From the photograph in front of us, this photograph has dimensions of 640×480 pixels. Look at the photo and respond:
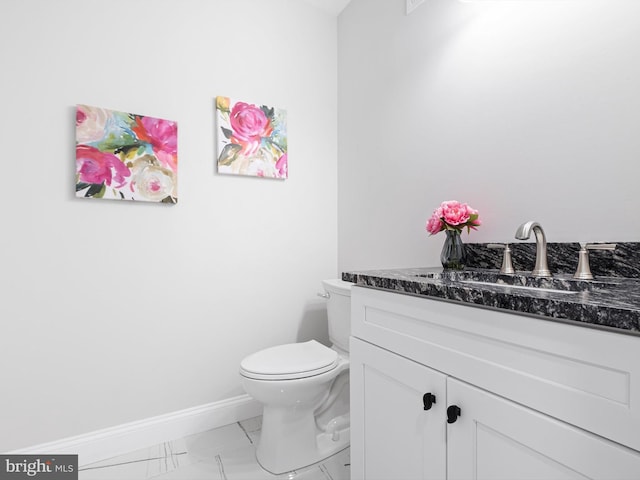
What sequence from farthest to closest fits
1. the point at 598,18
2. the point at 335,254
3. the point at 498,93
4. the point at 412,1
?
the point at 335,254, the point at 412,1, the point at 498,93, the point at 598,18

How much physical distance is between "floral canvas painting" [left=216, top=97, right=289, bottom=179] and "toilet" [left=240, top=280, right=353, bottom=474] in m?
0.85

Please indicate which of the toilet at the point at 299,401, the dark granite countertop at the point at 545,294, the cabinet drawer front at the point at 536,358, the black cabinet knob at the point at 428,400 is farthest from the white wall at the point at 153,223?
the black cabinet knob at the point at 428,400

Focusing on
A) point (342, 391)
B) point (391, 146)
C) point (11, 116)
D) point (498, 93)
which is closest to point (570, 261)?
point (498, 93)

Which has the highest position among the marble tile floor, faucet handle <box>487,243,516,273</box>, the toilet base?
faucet handle <box>487,243,516,273</box>

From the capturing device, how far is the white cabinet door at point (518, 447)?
576mm

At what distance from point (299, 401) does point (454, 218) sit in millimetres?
990

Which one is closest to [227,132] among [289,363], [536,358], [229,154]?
[229,154]

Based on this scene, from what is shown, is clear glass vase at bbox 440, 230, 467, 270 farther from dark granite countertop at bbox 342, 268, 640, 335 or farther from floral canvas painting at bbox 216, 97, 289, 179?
floral canvas painting at bbox 216, 97, 289, 179

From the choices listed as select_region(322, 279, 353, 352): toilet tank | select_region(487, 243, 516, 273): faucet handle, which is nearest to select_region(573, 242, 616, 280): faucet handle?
select_region(487, 243, 516, 273): faucet handle

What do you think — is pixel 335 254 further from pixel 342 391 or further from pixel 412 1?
pixel 412 1

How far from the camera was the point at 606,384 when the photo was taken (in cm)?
57

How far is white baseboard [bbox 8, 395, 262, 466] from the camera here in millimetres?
1554

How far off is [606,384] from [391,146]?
149cm

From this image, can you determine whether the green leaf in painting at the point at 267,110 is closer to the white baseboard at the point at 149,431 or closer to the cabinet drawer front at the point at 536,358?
the cabinet drawer front at the point at 536,358
